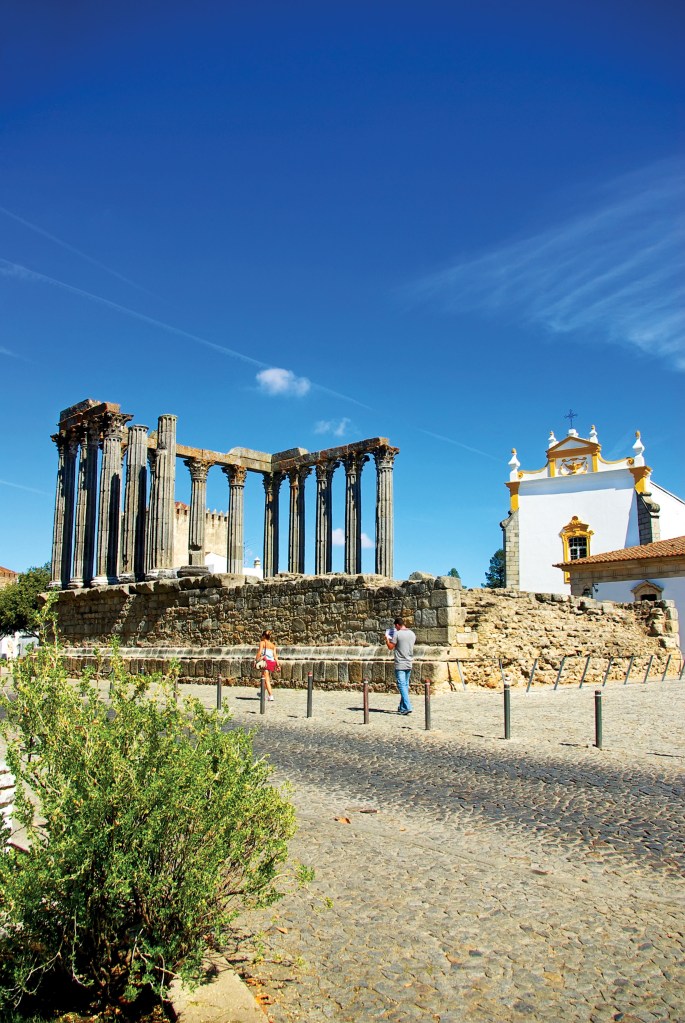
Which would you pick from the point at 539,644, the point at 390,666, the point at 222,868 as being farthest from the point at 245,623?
the point at 222,868

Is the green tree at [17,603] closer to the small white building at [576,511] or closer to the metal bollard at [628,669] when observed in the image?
the small white building at [576,511]

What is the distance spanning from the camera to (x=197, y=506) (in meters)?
33.2

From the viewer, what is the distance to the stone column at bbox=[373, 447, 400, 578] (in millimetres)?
31391

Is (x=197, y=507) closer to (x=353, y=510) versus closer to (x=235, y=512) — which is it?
(x=235, y=512)

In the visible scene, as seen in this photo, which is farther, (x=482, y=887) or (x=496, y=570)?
(x=496, y=570)

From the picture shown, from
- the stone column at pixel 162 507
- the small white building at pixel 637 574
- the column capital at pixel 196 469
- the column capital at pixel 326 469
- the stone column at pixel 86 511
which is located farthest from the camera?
the column capital at pixel 326 469

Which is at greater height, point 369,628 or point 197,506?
point 197,506

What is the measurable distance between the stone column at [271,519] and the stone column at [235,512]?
2.02 meters

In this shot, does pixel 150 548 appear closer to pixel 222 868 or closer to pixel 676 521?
pixel 222 868

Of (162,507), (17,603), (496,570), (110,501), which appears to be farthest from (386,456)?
(496,570)

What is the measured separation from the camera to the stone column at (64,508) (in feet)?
103

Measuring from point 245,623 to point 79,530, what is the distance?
1232 cm

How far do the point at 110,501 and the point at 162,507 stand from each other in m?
2.60

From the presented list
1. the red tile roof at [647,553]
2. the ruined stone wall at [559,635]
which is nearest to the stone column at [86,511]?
the ruined stone wall at [559,635]
